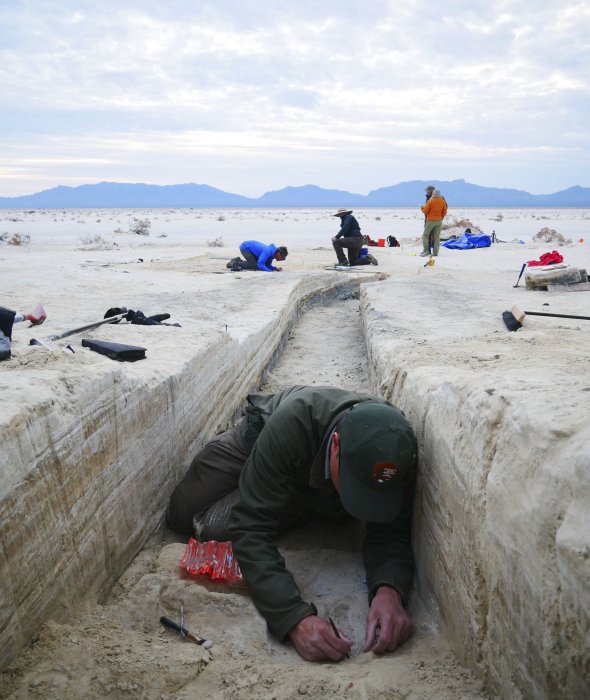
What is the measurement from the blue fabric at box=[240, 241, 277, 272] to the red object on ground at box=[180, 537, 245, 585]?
7.95 meters

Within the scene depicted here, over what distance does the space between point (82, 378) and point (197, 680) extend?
1.18 meters

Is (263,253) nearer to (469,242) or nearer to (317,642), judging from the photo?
(469,242)

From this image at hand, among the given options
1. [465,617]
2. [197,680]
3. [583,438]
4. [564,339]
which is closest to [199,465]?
[197,680]

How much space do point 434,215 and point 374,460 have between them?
11.5 metres

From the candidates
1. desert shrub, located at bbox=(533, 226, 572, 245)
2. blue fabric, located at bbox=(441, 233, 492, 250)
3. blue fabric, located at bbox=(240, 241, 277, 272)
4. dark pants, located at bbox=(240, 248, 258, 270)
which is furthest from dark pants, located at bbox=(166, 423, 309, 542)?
desert shrub, located at bbox=(533, 226, 572, 245)

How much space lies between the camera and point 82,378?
223cm

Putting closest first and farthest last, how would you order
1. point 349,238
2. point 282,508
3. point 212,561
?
point 282,508 → point 212,561 → point 349,238

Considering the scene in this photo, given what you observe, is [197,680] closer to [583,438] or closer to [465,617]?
[465,617]

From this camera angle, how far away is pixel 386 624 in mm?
2021

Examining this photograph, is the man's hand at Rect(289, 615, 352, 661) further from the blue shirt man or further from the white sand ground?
the blue shirt man

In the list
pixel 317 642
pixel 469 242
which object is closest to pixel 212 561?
pixel 317 642

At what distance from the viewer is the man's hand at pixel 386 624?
200cm

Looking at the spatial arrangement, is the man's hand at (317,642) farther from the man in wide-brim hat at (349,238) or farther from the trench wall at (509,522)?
the man in wide-brim hat at (349,238)

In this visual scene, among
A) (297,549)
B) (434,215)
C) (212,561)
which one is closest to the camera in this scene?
(212,561)
